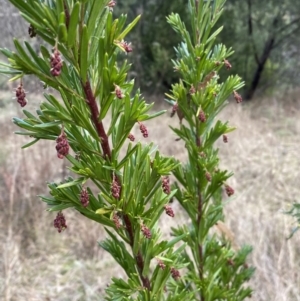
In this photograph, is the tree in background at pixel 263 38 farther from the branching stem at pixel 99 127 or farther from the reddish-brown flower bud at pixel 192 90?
the branching stem at pixel 99 127

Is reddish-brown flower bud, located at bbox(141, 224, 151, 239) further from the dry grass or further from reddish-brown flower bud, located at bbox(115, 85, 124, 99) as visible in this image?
the dry grass

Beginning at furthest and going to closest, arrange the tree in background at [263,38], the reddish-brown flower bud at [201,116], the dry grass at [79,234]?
the tree in background at [263,38], the dry grass at [79,234], the reddish-brown flower bud at [201,116]

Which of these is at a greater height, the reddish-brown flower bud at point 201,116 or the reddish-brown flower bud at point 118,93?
the reddish-brown flower bud at point 201,116

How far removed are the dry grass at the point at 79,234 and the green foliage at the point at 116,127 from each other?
3.00 feet

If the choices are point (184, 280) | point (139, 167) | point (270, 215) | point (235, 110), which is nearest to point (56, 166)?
point (270, 215)

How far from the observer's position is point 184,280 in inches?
32.5

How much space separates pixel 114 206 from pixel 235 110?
18.6 feet

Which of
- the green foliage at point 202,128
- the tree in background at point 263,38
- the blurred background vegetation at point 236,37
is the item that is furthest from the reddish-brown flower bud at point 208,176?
the tree in background at point 263,38

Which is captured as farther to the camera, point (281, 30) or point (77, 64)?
point (281, 30)

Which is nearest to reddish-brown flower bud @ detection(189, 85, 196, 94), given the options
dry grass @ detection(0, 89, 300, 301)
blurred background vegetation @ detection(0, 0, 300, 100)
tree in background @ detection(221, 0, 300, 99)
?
dry grass @ detection(0, 89, 300, 301)

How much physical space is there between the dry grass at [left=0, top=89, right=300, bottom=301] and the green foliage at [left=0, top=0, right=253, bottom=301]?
915 millimetres

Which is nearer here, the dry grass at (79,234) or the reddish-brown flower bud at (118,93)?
the reddish-brown flower bud at (118,93)

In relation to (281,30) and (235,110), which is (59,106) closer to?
(235,110)

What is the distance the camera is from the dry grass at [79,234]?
208 cm
